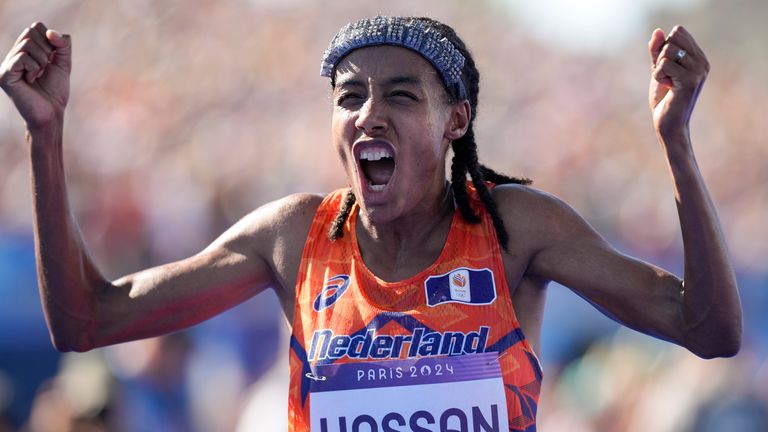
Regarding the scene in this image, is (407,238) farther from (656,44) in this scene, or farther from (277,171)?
(277,171)

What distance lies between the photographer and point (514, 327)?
3422 mm

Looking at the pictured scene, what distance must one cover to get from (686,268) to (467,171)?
0.84m

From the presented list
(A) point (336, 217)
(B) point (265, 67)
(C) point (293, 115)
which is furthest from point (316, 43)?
(A) point (336, 217)

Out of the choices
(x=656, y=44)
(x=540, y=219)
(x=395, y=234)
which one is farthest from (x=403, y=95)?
(x=656, y=44)

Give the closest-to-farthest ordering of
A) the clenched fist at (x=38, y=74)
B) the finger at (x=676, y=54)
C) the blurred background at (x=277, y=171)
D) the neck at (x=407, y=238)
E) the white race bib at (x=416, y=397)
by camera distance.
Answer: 1. the finger at (x=676, y=54)
2. the white race bib at (x=416, y=397)
3. the clenched fist at (x=38, y=74)
4. the neck at (x=407, y=238)
5. the blurred background at (x=277, y=171)

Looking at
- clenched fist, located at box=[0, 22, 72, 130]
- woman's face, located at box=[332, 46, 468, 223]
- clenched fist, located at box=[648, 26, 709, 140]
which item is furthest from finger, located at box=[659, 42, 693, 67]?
clenched fist, located at box=[0, 22, 72, 130]

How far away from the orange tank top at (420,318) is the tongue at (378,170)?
0.25 metres

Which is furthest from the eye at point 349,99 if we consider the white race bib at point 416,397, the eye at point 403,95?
the white race bib at point 416,397

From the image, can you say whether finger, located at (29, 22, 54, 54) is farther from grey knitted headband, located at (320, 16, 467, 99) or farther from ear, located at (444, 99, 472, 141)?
ear, located at (444, 99, 472, 141)

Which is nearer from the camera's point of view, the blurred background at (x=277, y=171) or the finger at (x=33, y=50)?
the finger at (x=33, y=50)

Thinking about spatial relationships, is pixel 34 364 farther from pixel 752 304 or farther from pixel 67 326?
pixel 752 304

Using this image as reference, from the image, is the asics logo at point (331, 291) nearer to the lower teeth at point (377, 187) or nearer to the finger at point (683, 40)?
the lower teeth at point (377, 187)

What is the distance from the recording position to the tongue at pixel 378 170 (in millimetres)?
3533

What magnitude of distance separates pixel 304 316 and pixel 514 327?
61cm
